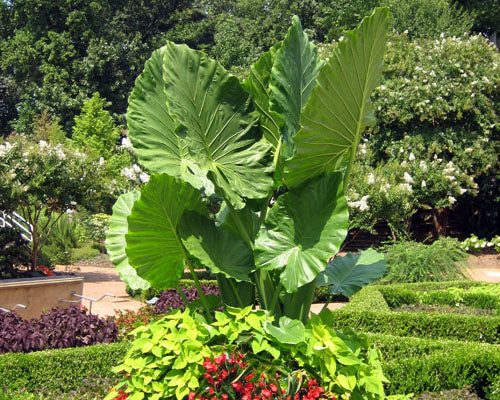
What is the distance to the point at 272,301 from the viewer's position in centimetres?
326

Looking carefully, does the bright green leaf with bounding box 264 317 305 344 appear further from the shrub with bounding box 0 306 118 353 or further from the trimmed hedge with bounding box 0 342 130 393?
the shrub with bounding box 0 306 118 353

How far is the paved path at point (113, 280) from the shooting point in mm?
9922

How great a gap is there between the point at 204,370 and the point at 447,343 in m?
3.25

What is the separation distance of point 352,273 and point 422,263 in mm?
8301

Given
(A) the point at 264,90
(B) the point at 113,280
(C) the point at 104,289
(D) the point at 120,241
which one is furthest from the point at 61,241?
(A) the point at 264,90

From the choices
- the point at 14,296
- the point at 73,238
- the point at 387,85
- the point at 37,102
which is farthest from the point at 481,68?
the point at 37,102

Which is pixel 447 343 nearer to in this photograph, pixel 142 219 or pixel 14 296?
pixel 142 219

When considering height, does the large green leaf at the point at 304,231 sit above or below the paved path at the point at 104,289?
above

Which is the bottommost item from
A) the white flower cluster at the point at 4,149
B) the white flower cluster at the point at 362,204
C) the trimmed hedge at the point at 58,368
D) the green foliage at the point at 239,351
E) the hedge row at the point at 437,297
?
the hedge row at the point at 437,297

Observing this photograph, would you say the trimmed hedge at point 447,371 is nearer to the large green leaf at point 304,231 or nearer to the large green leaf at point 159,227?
the large green leaf at point 304,231

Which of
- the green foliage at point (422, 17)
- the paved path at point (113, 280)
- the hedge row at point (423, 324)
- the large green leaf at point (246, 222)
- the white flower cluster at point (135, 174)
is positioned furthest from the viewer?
the green foliage at point (422, 17)

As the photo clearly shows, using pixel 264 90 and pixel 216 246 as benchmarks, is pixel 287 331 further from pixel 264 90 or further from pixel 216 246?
pixel 264 90

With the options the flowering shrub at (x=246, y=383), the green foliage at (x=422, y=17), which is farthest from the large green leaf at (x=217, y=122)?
the green foliage at (x=422, y=17)

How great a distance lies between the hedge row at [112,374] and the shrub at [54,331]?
33 centimetres
